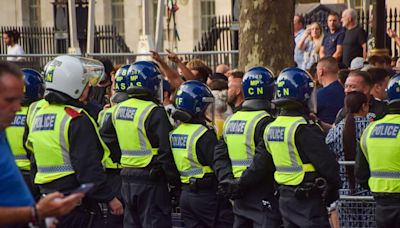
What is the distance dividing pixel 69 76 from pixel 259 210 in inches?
74.1

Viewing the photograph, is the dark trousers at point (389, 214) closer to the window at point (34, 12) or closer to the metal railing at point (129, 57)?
the metal railing at point (129, 57)

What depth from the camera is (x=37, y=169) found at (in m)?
9.45

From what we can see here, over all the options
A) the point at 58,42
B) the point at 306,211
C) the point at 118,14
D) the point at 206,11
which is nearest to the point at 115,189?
the point at 306,211

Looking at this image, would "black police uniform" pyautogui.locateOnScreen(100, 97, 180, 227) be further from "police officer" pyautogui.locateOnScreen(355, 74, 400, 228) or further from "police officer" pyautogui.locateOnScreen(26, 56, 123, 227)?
"police officer" pyautogui.locateOnScreen(355, 74, 400, 228)

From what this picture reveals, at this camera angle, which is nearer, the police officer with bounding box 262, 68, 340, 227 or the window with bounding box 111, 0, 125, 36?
the police officer with bounding box 262, 68, 340, 227

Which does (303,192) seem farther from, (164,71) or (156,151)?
(164,71)

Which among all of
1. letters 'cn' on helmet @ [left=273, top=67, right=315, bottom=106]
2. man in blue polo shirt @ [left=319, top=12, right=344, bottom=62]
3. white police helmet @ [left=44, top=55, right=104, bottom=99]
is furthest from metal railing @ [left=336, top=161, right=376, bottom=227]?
man in blue polo shirt @ [left=319, top=12, right=344, bottom=62]

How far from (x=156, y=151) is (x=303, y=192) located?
184cm

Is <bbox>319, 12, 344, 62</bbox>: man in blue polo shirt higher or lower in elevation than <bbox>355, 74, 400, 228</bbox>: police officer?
higher

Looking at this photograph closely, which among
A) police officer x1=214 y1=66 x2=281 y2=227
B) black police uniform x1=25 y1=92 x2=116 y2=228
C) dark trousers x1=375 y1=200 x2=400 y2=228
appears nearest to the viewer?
black police uniform x1=25 y1=92 x2=116 y2=228

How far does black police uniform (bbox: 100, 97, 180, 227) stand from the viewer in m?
10.5

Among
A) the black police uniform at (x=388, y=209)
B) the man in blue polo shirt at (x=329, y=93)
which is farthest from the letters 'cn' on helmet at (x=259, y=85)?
the man in blue polo shirt at (x=329, y=93)

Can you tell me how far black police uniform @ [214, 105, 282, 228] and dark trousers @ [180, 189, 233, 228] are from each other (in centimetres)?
34

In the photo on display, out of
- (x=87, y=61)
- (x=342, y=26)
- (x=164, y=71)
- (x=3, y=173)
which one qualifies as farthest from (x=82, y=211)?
(x=342, y=26)
